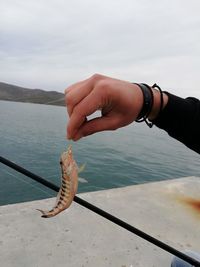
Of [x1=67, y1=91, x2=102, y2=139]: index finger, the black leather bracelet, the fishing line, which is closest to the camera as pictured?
[x1=67, y1=91, x2=102, y2=139]: index finger

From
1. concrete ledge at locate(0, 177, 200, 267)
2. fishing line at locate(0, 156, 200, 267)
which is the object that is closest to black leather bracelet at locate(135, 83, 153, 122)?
fishing line at locate(0, 156, 200, 267)

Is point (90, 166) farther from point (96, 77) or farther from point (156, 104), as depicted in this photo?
point (96, 77)

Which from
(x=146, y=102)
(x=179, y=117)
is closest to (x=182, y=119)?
(x=179, y=117)

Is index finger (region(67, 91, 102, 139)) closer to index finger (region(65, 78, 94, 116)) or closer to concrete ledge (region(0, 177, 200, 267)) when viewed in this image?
index finger (region(65, 78, 94, 116))

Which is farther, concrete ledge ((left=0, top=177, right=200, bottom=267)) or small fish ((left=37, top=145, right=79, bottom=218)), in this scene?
concrete ledge ((left=0, top=177, right=200, bottom=267))

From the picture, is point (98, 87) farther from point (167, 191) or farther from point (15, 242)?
point (167, 191)

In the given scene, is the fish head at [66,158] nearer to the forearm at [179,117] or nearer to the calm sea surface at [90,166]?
the forearm at [179,117]
